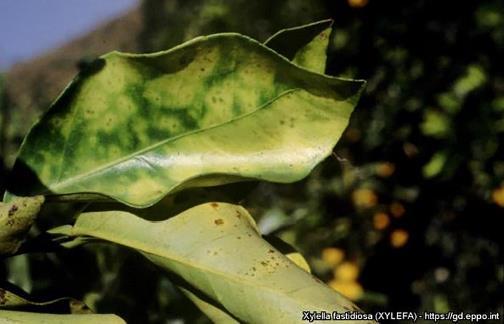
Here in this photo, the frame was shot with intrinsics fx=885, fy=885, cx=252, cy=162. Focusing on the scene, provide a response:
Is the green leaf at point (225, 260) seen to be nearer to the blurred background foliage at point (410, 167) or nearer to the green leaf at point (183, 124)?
the green leaf at point (183, 124)

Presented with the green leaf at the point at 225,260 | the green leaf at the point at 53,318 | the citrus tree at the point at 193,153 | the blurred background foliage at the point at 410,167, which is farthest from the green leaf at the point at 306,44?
the blurred background foliage at the point at 410,167

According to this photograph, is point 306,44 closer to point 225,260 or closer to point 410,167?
point 225,260

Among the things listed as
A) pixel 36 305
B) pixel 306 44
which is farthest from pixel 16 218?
pixel 306 44

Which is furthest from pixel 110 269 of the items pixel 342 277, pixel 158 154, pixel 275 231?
pixel 158 154

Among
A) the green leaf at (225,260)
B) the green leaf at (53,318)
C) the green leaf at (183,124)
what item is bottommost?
the green leaf at (225,260)

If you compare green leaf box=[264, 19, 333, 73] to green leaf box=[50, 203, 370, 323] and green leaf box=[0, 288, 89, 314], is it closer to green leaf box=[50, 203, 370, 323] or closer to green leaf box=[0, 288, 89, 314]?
green leaf box=[50, 203, 370, 323]

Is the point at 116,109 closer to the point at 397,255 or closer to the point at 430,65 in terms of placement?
the point at 430,65

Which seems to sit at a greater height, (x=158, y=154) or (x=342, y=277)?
(x=158, y=154)
